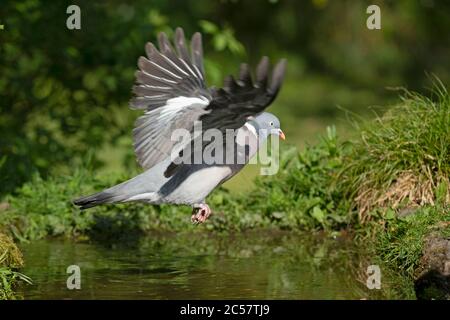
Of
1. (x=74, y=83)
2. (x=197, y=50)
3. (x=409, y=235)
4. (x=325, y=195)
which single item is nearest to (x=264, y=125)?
(x=197, y=50)

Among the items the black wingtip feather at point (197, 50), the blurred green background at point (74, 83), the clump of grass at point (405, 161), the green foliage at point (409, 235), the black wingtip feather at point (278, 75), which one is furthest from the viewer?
the blurred green background at point (74, 83)

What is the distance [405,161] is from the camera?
6.61 m

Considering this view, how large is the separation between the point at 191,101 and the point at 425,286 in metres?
1.69

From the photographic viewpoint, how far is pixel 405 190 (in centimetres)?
654

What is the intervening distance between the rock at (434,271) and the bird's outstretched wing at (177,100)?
1.26m

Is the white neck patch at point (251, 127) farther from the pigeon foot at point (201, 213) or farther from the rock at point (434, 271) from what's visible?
the rock at point (434, 271)

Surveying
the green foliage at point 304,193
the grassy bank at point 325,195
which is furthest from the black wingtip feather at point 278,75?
the green foliage at point 304,193

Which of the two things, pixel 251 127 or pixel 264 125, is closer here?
pixel 251 127

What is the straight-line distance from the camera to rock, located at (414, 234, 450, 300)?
5168mm

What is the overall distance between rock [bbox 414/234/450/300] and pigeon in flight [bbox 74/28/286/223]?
122 cm

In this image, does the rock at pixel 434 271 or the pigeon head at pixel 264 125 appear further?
the pigeon head at pixel 264 125

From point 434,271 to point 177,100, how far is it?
175 cm

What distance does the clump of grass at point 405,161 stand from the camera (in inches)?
256

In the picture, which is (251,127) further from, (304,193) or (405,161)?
(304,193)
